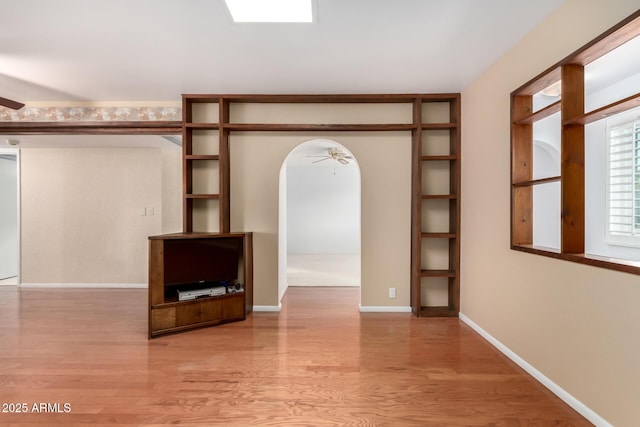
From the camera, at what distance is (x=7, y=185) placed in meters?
5.54

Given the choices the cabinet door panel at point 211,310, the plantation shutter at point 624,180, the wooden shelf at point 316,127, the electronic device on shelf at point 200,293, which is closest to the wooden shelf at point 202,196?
the wooden shelf at point 316,127

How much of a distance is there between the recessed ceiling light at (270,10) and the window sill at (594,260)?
91.5 inches

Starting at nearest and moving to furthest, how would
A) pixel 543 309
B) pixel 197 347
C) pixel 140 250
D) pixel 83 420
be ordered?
pixel 83 420 → pixel 543 309 → pixel 197 347 → pixel 140 250

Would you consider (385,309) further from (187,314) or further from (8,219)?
(8,219)

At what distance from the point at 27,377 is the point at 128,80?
2.74 meters

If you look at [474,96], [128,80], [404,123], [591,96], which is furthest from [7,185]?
[591,96]

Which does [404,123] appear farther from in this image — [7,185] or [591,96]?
[7,185]

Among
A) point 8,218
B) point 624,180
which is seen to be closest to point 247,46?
point 624,180

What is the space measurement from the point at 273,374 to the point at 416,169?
2.54 m

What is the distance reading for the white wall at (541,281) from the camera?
1.59 meters

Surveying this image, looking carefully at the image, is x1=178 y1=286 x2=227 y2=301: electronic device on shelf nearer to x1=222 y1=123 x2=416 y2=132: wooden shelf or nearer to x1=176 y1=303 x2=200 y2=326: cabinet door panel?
x1=176 y1=303 x2=200 y2=326: cabinet door panel

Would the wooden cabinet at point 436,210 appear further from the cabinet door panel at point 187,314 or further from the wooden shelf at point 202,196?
the cabinet door panel at point 187,314

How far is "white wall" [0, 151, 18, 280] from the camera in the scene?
5449 mm

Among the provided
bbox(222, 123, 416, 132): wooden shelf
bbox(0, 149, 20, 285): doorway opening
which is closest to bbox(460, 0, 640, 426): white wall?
bbox(222, 123, 416, 132): wooden shelf
